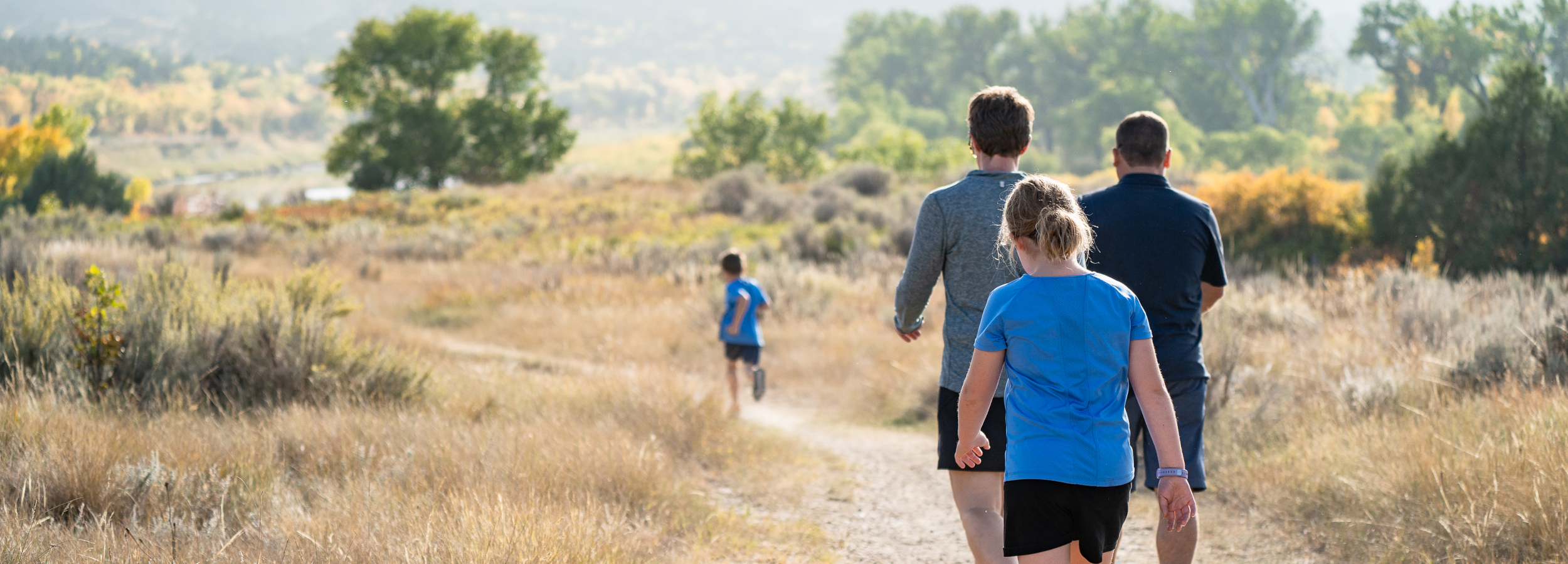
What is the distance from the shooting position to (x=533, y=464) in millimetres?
4391

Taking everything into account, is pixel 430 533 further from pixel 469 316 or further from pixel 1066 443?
pixel 469 316

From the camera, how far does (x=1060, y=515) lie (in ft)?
7.30

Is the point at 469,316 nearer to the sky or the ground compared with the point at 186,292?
nearer to the ground

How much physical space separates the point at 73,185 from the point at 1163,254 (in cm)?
4036

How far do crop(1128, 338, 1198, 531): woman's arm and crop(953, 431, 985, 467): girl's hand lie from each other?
401 millimetres

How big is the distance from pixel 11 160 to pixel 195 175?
9156 cm

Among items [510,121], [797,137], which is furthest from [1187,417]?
[510,121]

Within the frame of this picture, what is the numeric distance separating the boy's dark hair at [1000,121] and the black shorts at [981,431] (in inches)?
31.3

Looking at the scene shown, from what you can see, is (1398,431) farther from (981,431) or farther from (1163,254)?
(981,431)

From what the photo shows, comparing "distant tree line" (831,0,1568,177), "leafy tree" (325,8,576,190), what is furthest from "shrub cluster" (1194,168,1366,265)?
"leafy tree" (325,8,576,190)

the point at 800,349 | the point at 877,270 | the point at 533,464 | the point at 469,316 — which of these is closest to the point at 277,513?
the point at 533,464

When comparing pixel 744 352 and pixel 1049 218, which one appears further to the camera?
pixel 744 352

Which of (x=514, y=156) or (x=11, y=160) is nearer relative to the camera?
(x=11, y=160)

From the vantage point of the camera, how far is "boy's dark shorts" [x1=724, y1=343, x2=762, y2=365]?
26.0 feet
